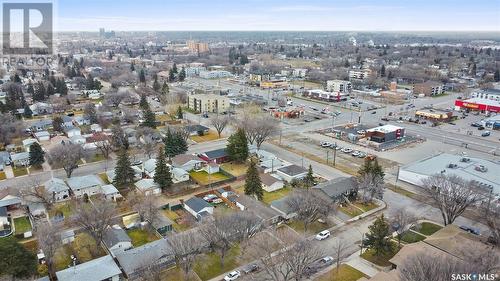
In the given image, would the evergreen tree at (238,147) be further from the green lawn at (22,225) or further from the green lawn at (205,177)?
the green lawn at (22,225)

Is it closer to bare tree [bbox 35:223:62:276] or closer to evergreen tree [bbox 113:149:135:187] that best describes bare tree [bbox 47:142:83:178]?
evergreen tree [bbox 113:149:135:187]

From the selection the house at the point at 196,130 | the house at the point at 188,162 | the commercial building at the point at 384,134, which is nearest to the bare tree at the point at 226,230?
the house at the point at 188,162

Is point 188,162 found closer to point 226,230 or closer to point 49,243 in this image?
point 226,230

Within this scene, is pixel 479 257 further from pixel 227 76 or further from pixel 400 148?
pixel 227 76

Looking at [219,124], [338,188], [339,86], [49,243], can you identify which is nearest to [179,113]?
[219,124]

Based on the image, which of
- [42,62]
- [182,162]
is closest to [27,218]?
[182,162]

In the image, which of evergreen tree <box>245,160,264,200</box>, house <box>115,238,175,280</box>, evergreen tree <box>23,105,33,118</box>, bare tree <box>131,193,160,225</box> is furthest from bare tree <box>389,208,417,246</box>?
evergreen tree <box>23,105,33,118</box>

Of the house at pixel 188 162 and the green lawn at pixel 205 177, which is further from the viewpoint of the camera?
the house at pixel 188 162
